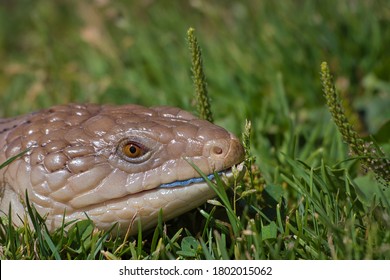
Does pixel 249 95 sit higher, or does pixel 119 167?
pixel 249 95

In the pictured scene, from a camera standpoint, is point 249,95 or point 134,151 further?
point 249,95

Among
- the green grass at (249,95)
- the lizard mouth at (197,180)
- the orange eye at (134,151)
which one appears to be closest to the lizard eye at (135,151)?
the orange eye at (134,151)

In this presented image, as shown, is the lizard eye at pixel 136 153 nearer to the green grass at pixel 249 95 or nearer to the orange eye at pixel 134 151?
the orange eye at pixel 134 151

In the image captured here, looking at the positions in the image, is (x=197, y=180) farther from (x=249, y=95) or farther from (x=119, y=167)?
(x=249, y=95)

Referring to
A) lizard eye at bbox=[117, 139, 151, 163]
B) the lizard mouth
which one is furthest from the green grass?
lizard eye at bbox=[117, 139, 151, 163]

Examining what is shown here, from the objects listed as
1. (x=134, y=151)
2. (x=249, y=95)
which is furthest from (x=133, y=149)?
(x=249, y=95)

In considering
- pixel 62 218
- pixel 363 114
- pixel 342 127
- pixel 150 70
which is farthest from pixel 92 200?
pixel 150 70
